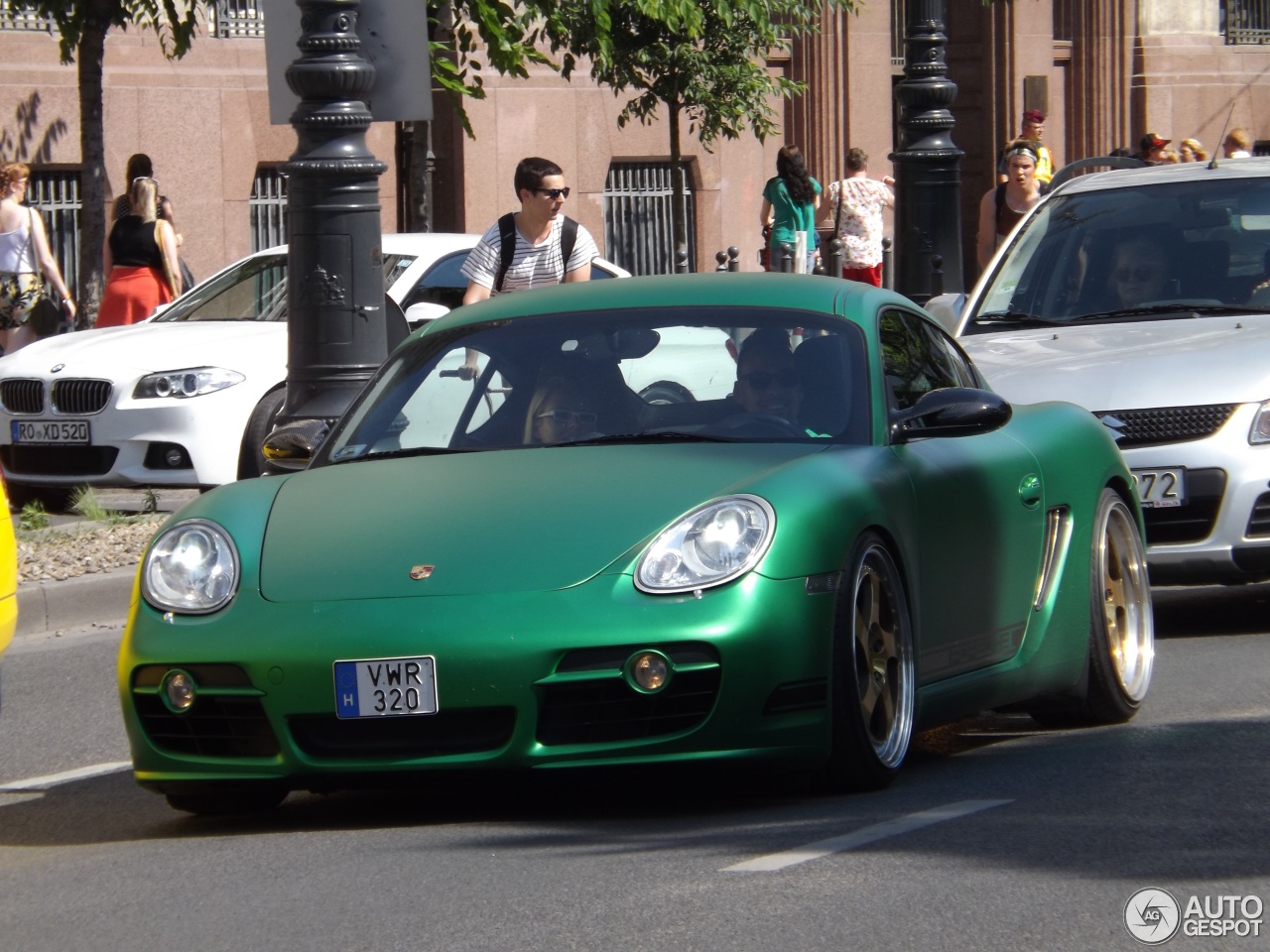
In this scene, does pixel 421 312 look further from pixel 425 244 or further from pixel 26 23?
pixel 26 23

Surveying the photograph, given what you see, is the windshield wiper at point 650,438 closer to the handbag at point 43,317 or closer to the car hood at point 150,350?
the car hood at point 150,350

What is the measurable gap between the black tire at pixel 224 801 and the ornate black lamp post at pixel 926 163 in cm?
1019

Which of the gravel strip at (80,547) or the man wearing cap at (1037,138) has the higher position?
the man wearing cap at (1037,138)

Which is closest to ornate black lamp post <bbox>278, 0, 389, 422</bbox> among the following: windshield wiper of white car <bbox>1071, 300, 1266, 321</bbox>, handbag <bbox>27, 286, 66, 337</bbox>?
windshield wiper of white car <bbox>1071, 300, 1266, 321</bbox>

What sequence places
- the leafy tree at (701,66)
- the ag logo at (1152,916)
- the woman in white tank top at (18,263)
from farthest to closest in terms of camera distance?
the leafy tree at (701,66), the woman in white tank top at (18,263), the ag logo at (1152,916)

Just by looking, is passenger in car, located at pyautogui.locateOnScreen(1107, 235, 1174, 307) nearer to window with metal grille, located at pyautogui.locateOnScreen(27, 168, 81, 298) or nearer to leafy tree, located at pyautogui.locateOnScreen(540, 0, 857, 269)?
leafy tree, located at pyautogui.locateOnScreen(540, 0, 857, 269)

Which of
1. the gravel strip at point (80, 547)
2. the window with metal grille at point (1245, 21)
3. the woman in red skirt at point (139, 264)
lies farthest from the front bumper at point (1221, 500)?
the window with metal grille at point (1245, 21)

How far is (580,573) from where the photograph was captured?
Result: 18.2 ft

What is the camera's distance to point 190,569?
5871mm

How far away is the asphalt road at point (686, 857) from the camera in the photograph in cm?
461

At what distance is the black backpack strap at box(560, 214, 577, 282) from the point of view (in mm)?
11094

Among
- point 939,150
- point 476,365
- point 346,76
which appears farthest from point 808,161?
point 476,365

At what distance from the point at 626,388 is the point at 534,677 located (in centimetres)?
128

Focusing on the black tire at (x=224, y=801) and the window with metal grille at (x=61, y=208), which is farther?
the window with metal grille at (x=61, y=208)
